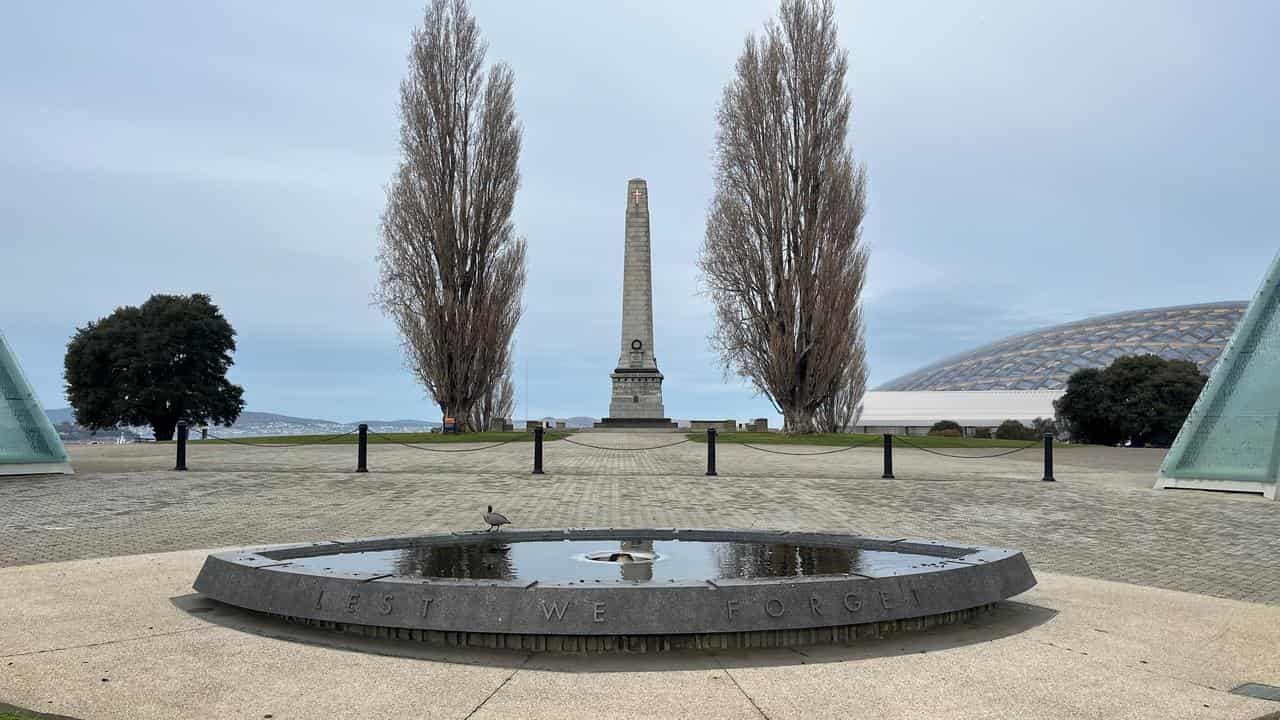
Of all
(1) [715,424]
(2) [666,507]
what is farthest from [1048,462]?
(1) [715,424]

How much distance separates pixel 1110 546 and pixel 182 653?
863 cm

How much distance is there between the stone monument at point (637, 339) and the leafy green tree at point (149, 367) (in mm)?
19006

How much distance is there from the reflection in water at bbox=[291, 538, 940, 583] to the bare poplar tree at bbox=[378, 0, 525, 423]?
2700cm

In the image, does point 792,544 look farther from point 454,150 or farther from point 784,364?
point 454,150

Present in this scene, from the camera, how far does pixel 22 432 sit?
15.7 m

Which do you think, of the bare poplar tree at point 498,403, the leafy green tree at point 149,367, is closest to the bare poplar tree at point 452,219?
the bare poplar tree at point 498,403

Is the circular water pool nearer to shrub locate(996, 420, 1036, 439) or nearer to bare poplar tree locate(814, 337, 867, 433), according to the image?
bare poplar tree locate(814, 337, 867, 433)

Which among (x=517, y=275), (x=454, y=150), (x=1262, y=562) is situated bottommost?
(x=1262, y=562)

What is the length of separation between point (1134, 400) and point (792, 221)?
18.0m

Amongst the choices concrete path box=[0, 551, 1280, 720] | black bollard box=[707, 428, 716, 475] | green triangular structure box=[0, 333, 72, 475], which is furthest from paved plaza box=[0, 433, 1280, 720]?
black bollard box=[707, 428, 716, 475]

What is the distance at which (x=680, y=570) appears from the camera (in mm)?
5926

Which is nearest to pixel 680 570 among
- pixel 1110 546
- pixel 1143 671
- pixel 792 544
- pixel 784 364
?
pixel 792 544

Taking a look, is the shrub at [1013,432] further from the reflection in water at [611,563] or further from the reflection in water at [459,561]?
the reflection in water at [459,561]

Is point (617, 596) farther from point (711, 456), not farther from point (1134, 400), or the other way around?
point (1134, 400)
